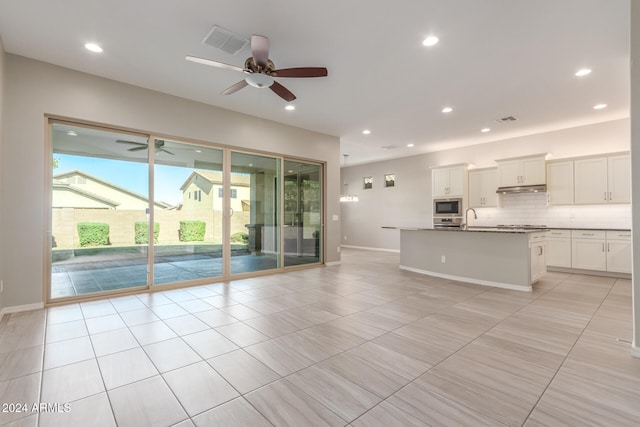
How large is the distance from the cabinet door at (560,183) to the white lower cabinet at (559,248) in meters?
0.71

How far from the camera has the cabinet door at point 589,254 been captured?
5578 millimetres

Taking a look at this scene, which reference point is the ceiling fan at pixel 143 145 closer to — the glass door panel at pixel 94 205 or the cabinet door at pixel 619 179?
the glass door panel at pixel 94 205

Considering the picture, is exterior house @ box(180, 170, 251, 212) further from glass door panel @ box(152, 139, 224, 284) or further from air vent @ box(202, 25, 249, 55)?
air vent @ box(202, 25, 249, 55)

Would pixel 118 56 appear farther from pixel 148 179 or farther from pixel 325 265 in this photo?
pixel 325 265

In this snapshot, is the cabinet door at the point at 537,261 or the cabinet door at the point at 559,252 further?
the cabinet door at the point at 559,252

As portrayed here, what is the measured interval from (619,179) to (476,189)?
2.60 m

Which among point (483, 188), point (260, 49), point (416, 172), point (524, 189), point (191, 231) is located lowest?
point (191, 231)

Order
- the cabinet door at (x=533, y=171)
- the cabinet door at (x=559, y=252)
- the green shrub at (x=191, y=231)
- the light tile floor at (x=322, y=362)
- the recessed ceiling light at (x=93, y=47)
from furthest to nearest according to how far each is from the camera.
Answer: the cabinet door at (x=533, y=171) → the cabinet door at (x=559, y=252) → the green shrub at (x=191, y=231) → the recessed ceiling light at (x=93, y=47) → the light tile floor at (x=322, y=362)

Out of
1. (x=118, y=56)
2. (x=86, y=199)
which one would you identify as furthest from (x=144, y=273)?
(x=118, y=56)

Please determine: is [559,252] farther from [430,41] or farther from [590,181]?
[430,41]

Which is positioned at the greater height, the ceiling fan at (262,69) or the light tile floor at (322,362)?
the ceiling fan at (262,69)

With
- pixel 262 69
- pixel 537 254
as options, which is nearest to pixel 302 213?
pixel 262 69

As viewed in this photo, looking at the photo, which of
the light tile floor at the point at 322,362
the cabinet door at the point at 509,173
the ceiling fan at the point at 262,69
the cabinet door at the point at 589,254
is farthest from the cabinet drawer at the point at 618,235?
the ceiling fan at the point at 262,69

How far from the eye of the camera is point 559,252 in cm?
610
